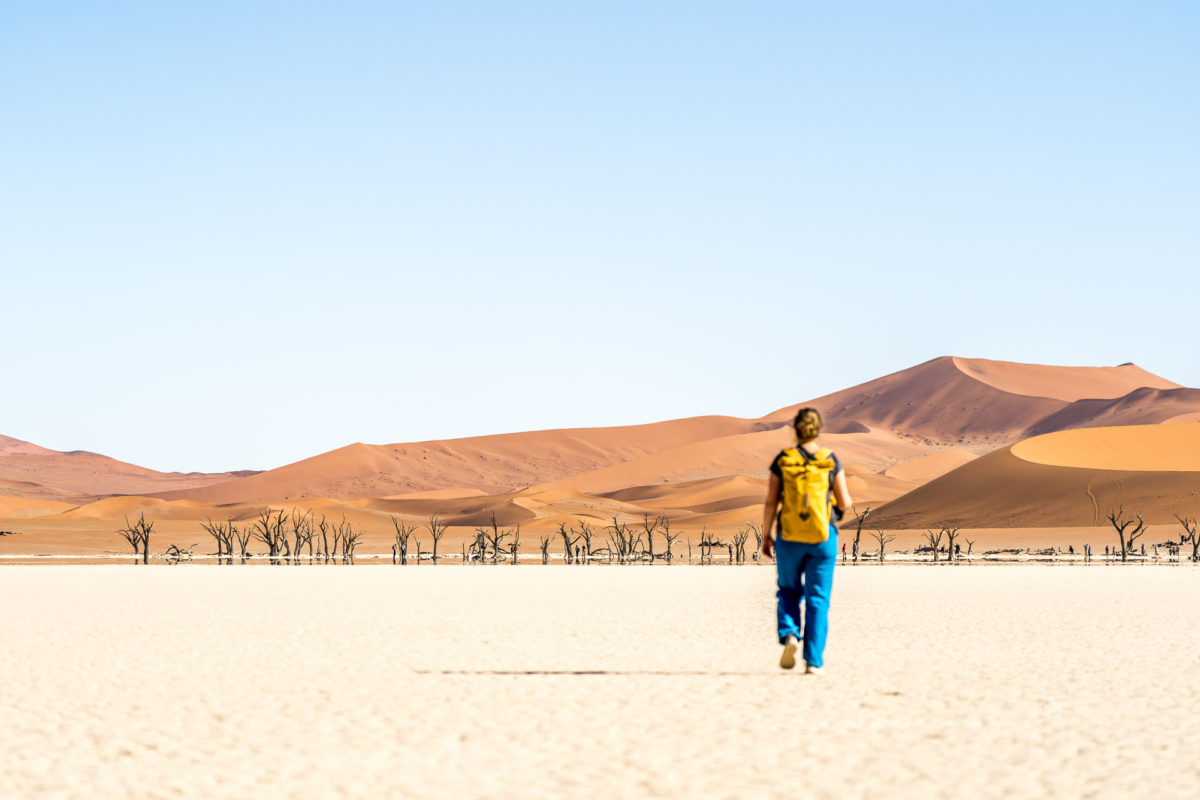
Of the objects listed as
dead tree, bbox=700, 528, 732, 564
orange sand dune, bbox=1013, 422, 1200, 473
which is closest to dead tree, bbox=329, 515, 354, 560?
dead tree, bbox=700, 528, 732, 564

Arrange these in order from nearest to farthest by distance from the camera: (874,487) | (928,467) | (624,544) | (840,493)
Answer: (840,493), (624,544), (874,487), (928,467)

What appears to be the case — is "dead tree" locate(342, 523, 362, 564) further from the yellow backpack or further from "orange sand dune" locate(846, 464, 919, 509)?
"orange sand dune" locate(846, 464, 919, 509)

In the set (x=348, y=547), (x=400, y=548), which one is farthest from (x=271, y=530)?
(x=400, y=548)

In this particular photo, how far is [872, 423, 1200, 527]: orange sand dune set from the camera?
258 feet

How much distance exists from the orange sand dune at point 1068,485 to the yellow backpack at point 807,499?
69.6 meters
